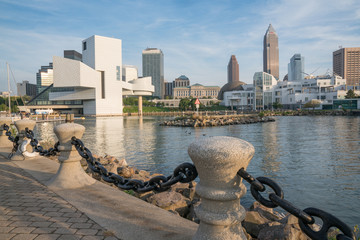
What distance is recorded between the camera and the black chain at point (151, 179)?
2.67 meters

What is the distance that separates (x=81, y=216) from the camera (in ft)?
11.1

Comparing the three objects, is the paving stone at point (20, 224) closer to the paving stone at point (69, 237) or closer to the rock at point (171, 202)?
the paving stone at point (69, 237)

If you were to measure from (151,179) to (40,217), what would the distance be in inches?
57.9

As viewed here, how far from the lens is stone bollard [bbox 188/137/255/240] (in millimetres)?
2027

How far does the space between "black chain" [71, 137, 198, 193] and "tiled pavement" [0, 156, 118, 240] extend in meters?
0.63

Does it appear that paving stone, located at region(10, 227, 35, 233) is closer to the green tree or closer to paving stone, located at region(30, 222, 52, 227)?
paving stone, located at region(30, 222, 52, 227)

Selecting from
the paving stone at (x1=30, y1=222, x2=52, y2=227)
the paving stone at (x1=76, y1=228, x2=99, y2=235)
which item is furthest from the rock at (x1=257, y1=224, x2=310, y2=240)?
the paving stone at (x1=30, y1=222, x2=52, y2=227)

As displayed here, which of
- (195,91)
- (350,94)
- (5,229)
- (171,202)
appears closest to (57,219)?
(5,229)

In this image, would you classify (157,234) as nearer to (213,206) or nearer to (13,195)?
(213,206)

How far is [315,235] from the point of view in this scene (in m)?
1.92

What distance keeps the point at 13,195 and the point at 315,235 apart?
4.28 meters

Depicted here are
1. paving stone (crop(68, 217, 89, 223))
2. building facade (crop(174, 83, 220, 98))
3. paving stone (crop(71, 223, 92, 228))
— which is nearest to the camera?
paving stone (crop(71, 223, 92, 228))

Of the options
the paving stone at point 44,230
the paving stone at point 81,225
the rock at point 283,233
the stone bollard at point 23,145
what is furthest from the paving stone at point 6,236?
the stone bollard at point 23,145

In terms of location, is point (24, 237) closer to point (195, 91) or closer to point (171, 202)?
point (171, 202)
